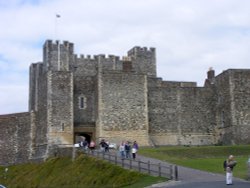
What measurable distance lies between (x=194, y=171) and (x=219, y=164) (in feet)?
14.6

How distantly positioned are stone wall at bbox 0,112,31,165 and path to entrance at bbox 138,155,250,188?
25.2 metres

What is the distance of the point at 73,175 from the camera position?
41.0 m

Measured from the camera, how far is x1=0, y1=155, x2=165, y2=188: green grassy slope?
3309cm

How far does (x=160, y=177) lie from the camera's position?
101ft

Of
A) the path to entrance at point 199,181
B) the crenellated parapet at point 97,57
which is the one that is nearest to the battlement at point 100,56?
the crenellated parapet at point 97,57

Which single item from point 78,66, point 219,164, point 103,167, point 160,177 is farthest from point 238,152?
point 78,66

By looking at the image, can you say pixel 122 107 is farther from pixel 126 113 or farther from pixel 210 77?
pixel 210 77

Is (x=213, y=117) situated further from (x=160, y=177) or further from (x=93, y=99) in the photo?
(x=160, y=177)

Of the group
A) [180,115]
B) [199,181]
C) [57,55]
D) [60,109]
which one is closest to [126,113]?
[60,109]

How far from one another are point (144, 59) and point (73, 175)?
3399cm

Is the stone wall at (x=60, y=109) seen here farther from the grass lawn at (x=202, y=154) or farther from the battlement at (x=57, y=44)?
the battlement at (x=57, y=44)

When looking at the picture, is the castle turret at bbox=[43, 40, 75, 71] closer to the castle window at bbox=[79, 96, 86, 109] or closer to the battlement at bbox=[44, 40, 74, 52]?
the battlement at bbox=[44, 40, 74, 52]

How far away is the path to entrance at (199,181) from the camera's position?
88.8 ft

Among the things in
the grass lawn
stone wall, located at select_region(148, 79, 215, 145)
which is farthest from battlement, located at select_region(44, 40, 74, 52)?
the grass lawn
